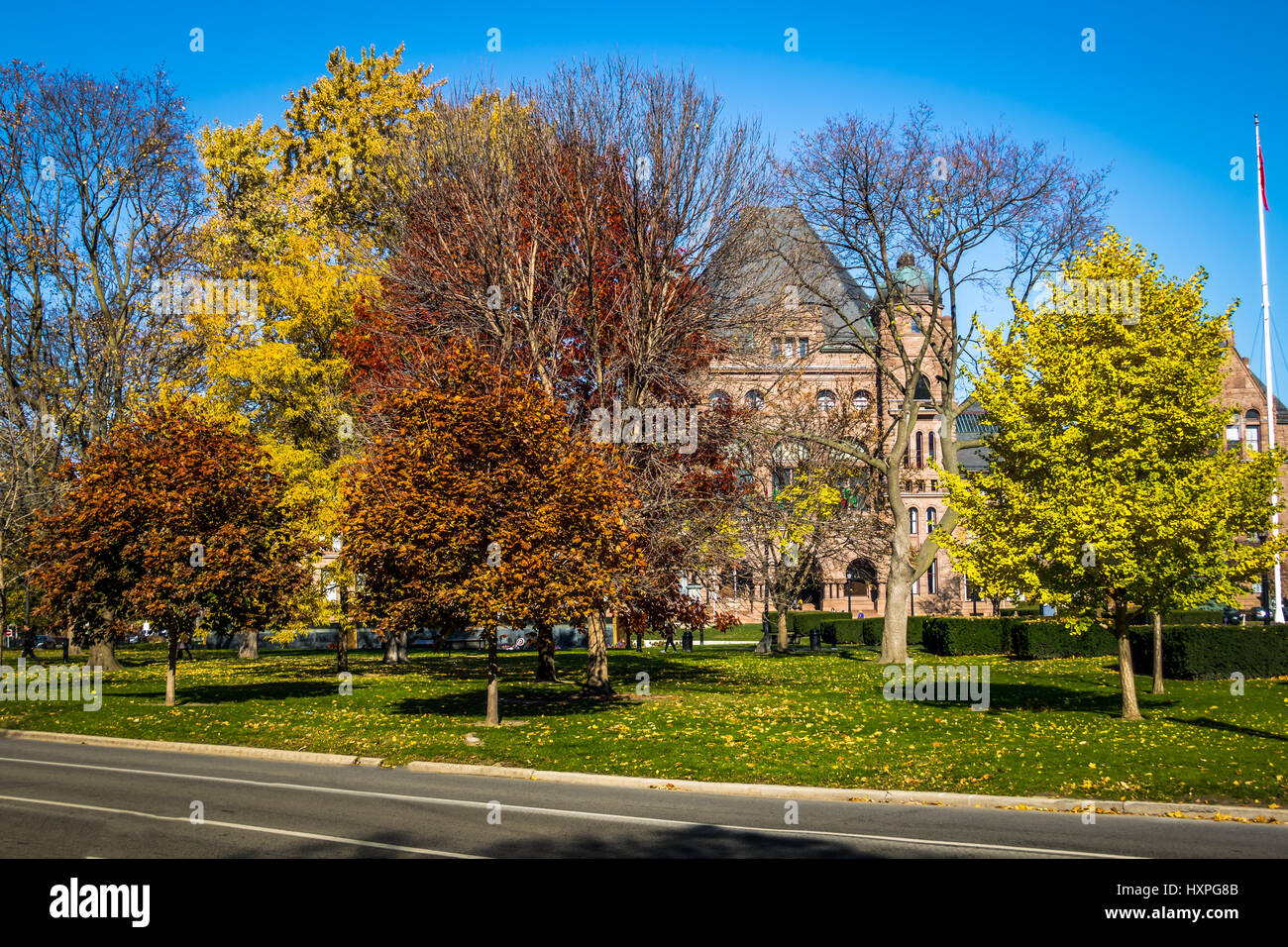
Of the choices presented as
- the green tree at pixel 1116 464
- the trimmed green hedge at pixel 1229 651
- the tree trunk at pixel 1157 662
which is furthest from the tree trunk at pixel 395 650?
the trimmed green hedge at pixel 1229 651

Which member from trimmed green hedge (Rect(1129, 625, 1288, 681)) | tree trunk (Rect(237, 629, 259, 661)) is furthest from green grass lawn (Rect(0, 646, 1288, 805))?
tree trunk (Rect(237, 629, 259, 661))

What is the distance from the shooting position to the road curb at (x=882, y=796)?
36.5ft

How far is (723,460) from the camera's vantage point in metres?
27.4

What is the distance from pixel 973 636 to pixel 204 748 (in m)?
27.5

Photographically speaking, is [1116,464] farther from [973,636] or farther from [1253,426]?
[1253,426]

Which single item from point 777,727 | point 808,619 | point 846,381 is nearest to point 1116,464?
point 777,727

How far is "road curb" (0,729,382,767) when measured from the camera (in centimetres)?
1541

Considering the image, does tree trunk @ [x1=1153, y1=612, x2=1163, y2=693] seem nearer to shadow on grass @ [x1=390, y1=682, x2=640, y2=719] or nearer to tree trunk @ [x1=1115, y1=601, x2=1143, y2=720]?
tree trunk @ [x1=1115, y1=601, x2=1143, y2=720]

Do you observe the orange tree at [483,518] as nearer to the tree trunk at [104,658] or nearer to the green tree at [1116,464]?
the green tree at [1116,464]

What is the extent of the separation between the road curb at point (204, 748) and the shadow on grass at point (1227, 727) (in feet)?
45.8
